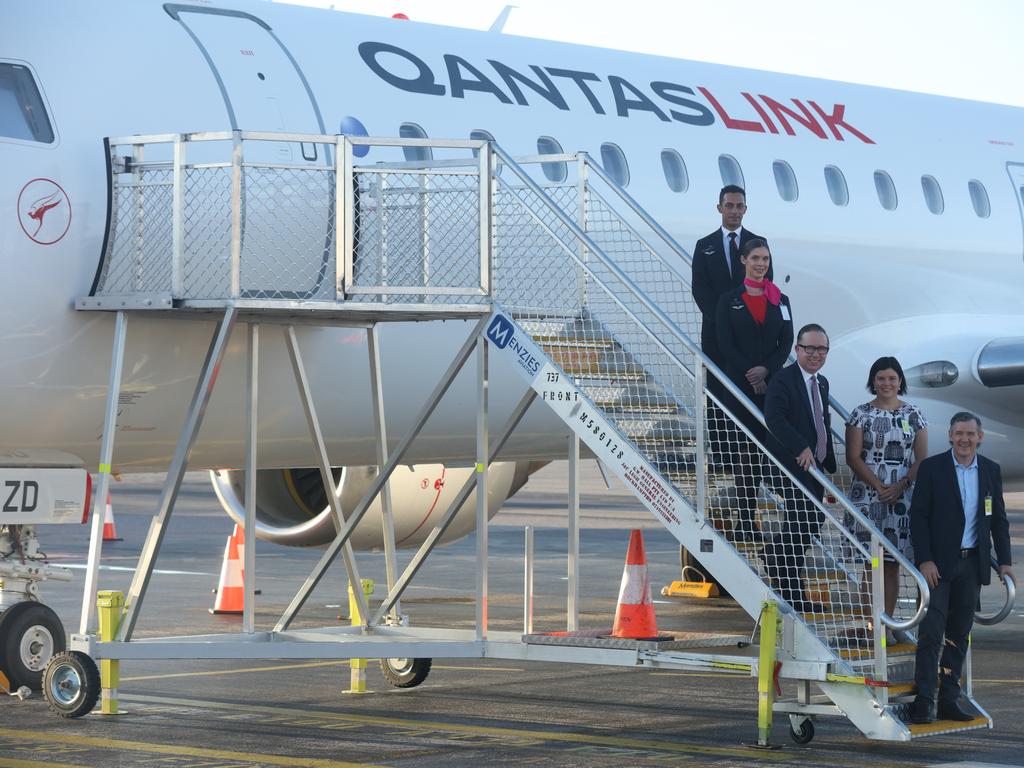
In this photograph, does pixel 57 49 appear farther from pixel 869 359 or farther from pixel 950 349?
pixel 950 349

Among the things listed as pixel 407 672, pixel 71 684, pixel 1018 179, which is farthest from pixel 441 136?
pixel 1018 179

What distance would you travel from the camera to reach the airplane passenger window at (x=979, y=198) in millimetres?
16062

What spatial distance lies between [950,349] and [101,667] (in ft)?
25.9

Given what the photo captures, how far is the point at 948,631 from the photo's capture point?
9.61m

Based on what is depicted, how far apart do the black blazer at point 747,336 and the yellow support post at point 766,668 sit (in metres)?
1.58

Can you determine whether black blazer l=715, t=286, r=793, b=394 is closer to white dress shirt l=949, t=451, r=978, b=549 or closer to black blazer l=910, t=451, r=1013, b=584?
black blazer l=910, t=451, r=1013, b=584

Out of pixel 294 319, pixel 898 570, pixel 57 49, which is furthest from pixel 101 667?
pixel 898 570

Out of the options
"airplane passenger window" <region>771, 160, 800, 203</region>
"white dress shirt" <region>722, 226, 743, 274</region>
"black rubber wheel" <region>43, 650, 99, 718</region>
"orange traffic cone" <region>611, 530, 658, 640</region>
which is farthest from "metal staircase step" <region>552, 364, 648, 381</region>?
"airplane passenger window" <region>771, 160, 800, 203</region>

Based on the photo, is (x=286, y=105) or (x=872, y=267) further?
(x=872, y=267)

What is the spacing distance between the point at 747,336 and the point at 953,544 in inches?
66.2

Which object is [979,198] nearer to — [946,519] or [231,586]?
[946,519]

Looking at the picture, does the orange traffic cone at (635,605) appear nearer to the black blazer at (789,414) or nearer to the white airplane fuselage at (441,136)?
the black blazer at (789,414)

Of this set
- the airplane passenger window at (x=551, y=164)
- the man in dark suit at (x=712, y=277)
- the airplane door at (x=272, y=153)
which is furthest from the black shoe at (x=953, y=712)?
the airplane passenger window at (x=551, y=164)

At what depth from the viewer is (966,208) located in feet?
52.3
